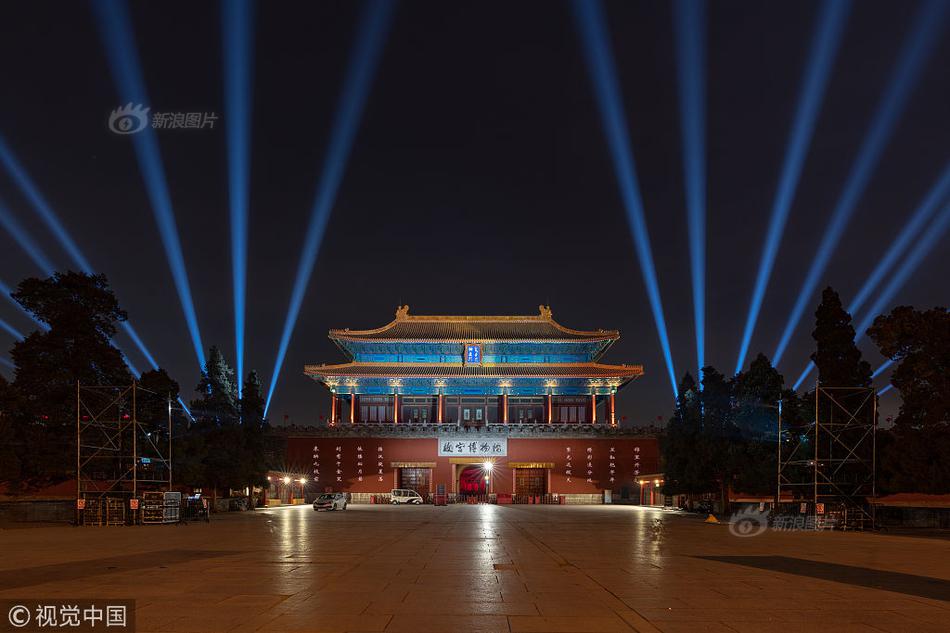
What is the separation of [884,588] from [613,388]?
172ft

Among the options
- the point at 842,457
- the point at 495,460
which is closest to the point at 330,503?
the point at 495,460

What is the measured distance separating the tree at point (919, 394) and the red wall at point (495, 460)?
3199cm

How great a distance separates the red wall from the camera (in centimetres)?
5978

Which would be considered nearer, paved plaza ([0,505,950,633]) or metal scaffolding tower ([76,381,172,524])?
paved plaza ([0,505,950,633])

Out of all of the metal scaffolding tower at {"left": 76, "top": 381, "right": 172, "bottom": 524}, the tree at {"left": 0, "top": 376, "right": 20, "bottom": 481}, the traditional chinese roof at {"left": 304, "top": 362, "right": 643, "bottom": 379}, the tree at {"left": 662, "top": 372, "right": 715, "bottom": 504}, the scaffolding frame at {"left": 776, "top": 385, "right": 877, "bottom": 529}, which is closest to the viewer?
the metal scaffolding tower at {"left": 76, "top": 381, "right": 172, "bottom": 524}

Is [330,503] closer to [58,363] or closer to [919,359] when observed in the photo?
[58,363]

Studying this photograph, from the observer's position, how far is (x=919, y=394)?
2708 centimetres

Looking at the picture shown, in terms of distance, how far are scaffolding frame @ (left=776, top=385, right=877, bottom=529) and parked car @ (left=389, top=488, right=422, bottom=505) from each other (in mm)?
27892

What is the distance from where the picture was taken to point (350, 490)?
59594mm

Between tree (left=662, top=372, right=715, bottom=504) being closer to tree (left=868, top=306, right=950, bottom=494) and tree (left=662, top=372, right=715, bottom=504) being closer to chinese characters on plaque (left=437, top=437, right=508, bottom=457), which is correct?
tree (left=868, top=306, right=950, bottom=494)

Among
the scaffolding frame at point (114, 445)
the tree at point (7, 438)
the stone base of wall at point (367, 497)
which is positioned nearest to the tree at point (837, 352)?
the scaffolding frame at point (114, 445)

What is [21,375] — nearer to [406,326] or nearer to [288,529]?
[288,529]

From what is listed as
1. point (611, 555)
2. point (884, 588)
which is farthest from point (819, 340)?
point (884, 588)

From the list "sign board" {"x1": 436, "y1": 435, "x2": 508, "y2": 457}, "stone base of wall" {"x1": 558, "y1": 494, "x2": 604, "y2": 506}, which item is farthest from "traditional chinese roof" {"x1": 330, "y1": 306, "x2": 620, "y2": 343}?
"stone base of wall" {"x1": 558, "y1": 494, "x2": 604, "y2": 506}
